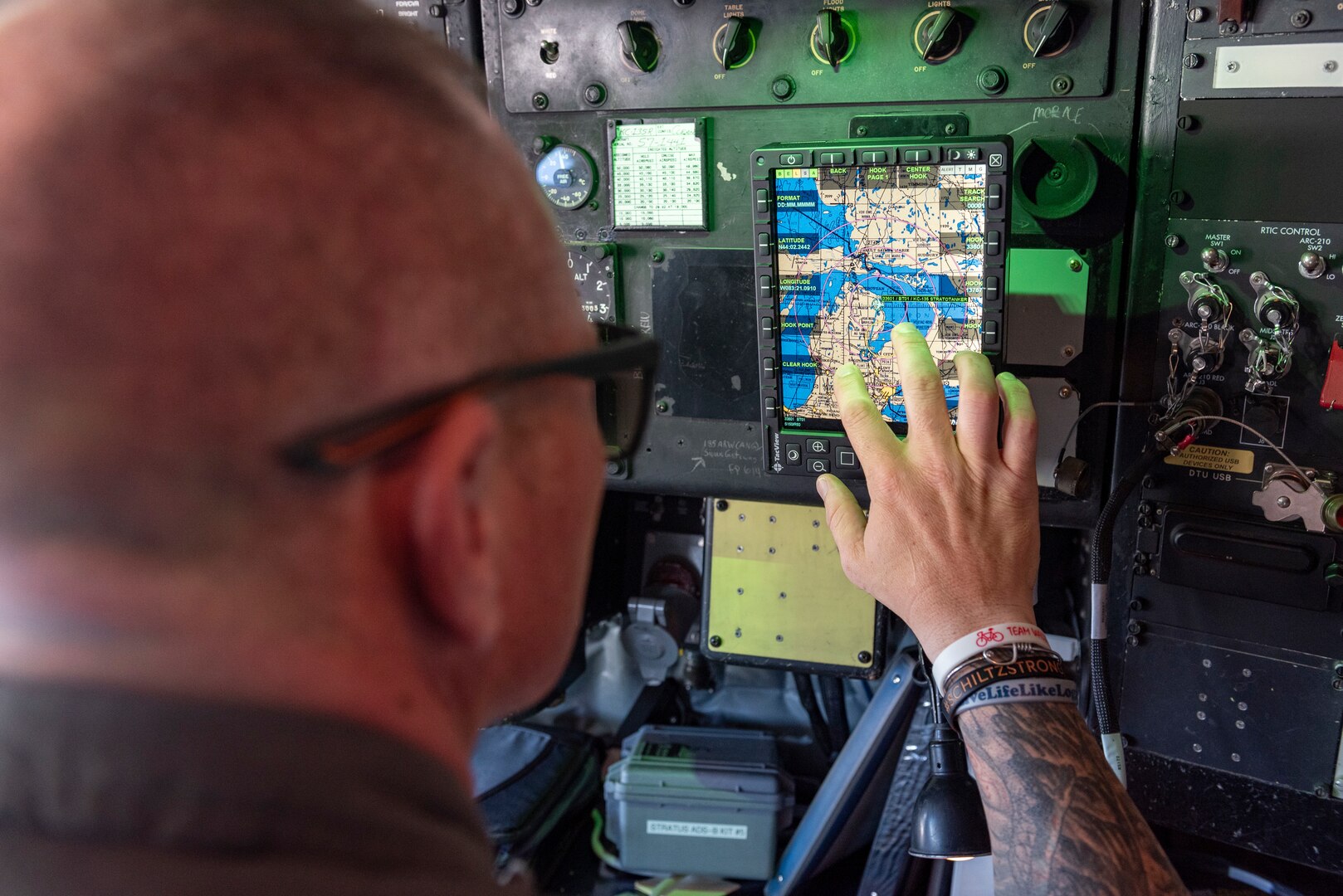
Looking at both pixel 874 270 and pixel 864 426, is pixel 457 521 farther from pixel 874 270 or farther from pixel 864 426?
pixel 874 270

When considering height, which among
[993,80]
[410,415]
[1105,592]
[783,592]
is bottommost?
[783,592]

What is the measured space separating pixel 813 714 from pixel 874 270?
45.4 inches

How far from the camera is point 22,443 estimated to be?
21.5 inches

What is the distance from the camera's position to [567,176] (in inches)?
74.6

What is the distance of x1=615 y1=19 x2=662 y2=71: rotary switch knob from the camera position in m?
1.75

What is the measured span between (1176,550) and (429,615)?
52.6 inches

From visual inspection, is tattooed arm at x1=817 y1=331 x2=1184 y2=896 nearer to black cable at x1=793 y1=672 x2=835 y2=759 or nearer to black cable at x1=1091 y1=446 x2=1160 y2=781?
black cable at x1=1091 y1=446 x2=1160 y2=781

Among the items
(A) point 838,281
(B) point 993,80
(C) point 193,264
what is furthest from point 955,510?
(C) point 193,264

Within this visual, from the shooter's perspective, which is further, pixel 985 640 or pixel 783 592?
pixel 783 592

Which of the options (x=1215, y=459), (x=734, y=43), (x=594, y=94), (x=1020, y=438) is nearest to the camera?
(x=1020, y=438)

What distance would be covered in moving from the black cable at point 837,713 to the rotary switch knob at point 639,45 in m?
1.32

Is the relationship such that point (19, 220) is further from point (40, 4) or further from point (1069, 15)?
point (1069, 15)

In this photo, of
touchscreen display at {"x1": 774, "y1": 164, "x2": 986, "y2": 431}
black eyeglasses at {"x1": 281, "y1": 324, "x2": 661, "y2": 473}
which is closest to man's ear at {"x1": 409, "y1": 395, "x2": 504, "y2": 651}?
black eyeglasses at {"x1": 281, "y1": 324, "x2": 661, "y2": 473}

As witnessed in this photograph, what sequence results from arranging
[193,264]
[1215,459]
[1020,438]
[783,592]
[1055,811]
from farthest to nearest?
1. [783,592]
2. [1215,459]
3. [1020,438]
4. [1055,811]
5. [193,264]
